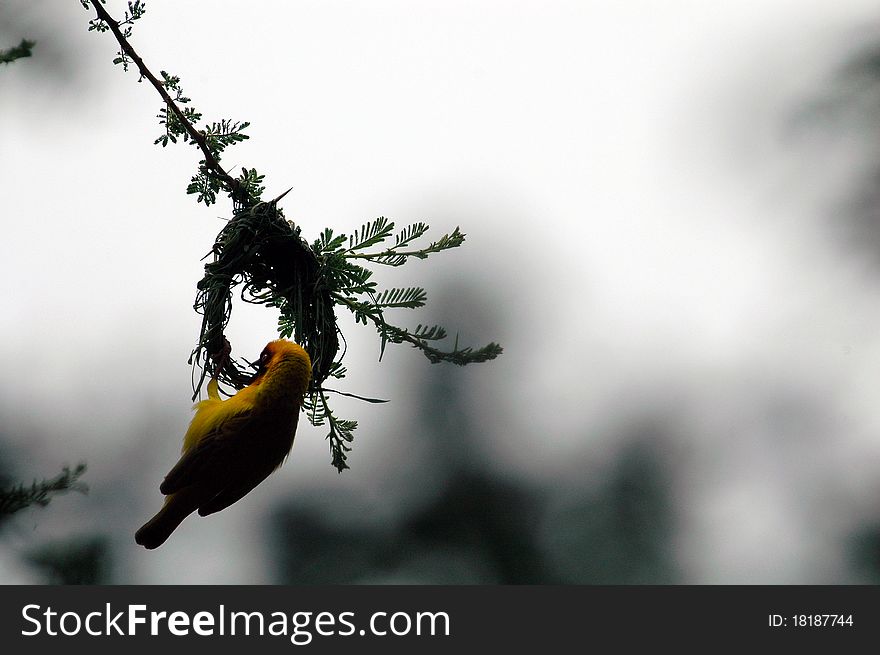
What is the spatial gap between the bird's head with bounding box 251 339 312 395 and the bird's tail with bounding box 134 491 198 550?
0.39m

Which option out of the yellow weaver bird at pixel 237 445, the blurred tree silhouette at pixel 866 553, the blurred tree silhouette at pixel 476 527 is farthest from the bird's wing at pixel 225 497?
the blurred tree silhouette at pixel 476 527

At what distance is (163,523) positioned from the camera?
7.66 feet

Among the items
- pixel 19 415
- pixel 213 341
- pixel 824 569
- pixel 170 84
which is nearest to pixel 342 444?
pixel 213 341

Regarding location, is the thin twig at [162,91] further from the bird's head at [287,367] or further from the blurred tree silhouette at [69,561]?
the blurred tree silhouette at [69,561]

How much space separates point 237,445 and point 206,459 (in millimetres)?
89

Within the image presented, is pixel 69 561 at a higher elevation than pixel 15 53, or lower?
lower

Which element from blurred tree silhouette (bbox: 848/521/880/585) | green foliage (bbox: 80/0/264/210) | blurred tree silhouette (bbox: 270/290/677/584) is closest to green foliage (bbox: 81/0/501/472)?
green foliage (bbox: 80/0/264/210)

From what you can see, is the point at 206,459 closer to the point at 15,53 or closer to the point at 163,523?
the point at 163,523

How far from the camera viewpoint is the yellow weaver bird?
2391 mm

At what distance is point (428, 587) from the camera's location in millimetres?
3922

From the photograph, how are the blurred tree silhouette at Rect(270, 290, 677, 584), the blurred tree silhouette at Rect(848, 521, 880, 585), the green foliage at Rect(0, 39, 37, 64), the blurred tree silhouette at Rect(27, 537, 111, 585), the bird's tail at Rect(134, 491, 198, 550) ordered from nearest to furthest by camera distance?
1. the green foliage at Rect(0, 39, 37, 64)
2. the bird's tail at Rect(134, 491, 198, 550)
3. the blurred tree silhouette at Rect(27, 537, 111, 585)
4. the blurred tree silhouette at Rect(848, 521, 880, 585)
5. the blurred tree silhouette at Rect(270, 290, 677, 584)

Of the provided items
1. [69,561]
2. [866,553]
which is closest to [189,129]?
[69,561]

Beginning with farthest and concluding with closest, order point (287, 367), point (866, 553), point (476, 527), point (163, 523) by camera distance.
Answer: point (476, 527), point (866, 553), point (287, 367), point (163, 523)

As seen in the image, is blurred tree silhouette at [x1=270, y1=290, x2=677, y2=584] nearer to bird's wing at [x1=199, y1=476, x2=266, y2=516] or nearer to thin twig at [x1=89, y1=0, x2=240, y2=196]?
bird's wing at [x1=199, y1=476, x2=266, y2=516]
